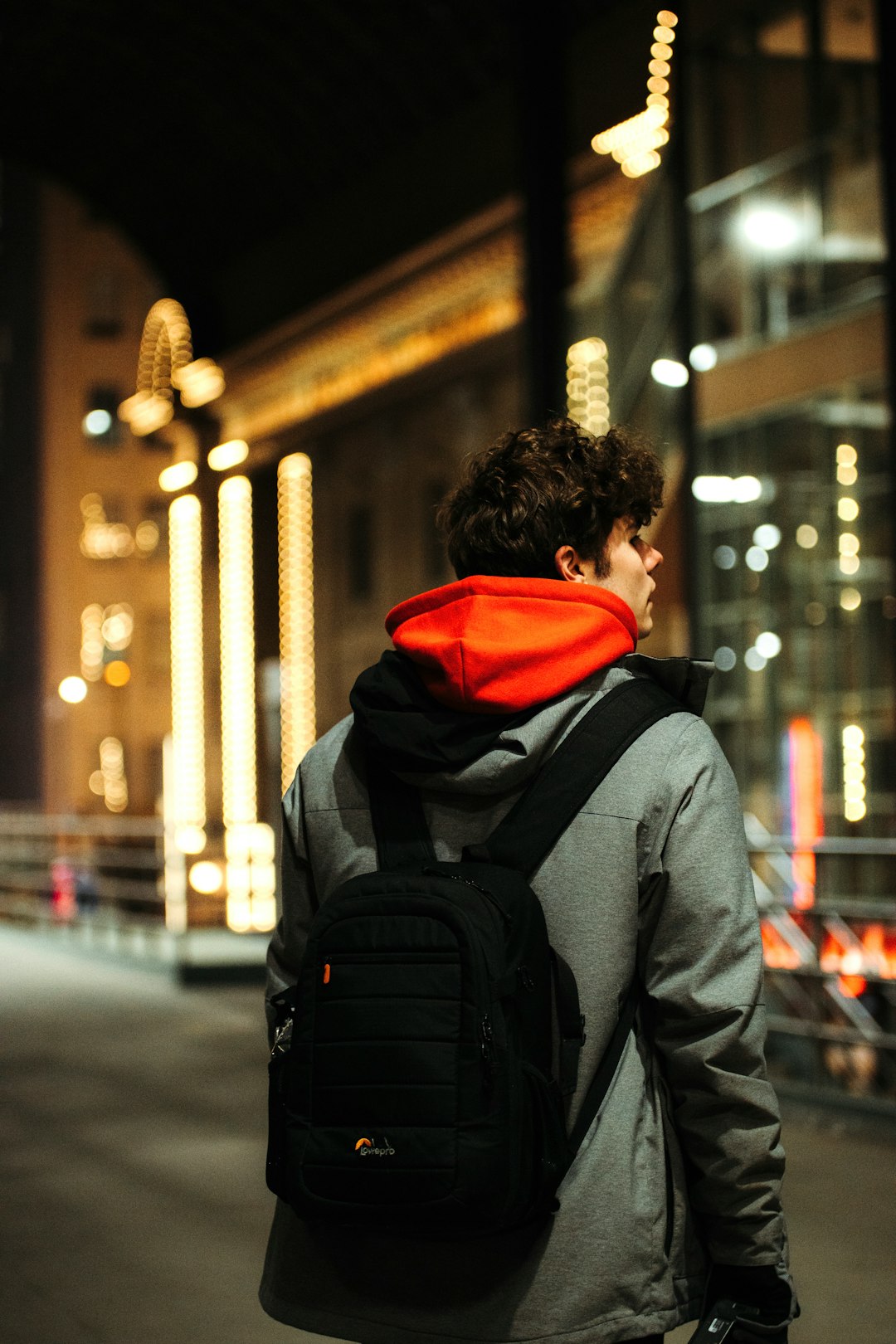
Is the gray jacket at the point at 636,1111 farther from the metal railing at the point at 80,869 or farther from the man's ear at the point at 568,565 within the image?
the metal railing at the point at 80,869

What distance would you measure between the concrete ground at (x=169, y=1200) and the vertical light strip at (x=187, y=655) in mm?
8884

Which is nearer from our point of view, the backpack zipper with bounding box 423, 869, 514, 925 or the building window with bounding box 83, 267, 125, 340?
the backpack zipper with bounding box 423, 869, 514, 925

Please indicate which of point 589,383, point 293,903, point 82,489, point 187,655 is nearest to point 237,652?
point 187,655

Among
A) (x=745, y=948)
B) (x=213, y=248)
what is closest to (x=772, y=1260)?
(x=745, y=948)

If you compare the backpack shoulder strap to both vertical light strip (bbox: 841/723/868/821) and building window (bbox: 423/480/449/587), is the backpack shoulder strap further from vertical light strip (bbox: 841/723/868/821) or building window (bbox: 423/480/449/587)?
building window (bbox: 423/480/449/587)

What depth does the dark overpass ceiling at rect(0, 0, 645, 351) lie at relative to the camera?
13.3 m

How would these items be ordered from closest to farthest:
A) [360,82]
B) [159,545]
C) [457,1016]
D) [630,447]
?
[457,1016]
[630,447]
[360,82]
[159,545]

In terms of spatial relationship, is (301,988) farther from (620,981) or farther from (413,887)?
(620,981)

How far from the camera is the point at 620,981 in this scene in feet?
6.47

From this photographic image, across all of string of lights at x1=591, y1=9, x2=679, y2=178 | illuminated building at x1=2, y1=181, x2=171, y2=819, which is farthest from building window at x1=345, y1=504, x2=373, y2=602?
illuminated building at x1=2, y1=181, x2=171, y2=819

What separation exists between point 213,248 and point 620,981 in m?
17.6

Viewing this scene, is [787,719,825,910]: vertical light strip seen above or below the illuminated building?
below

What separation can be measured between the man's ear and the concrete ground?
2.76 meters

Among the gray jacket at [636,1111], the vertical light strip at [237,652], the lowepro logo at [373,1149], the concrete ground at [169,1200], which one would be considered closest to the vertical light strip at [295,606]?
the vertical light strip at [237,652]
